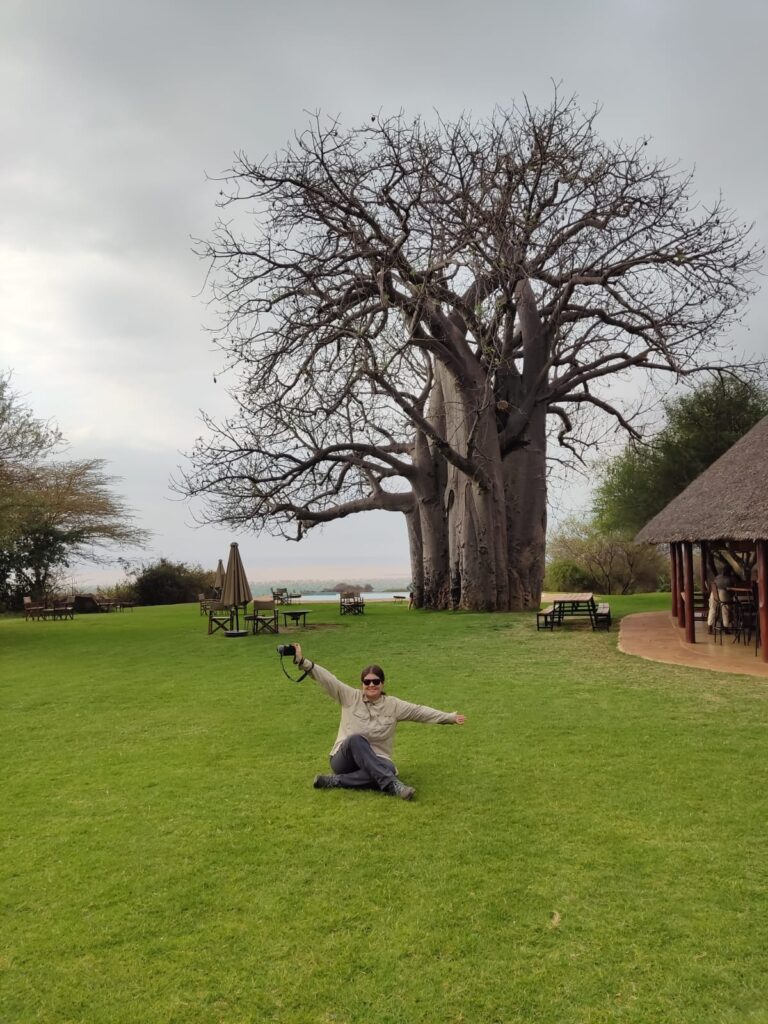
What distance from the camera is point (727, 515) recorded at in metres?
11.4

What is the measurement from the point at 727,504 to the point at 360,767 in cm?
827

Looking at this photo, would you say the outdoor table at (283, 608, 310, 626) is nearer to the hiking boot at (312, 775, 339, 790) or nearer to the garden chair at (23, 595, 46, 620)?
the garden chair at (23, 595, 46, 620)

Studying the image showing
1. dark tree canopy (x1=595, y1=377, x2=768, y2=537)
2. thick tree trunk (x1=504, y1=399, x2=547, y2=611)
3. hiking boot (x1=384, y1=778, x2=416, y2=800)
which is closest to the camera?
hiking boot (x1=384, y1=778, x2=416, y2=800)

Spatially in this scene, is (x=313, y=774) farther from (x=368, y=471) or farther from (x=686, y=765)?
(x=368, y=471)

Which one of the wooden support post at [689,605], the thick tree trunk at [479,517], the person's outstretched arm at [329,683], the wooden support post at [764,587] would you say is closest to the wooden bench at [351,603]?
the thick tree trunk at [479,517]

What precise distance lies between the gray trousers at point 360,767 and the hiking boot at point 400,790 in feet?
0.10

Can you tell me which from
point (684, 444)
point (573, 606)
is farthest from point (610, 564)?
point (573, 606)

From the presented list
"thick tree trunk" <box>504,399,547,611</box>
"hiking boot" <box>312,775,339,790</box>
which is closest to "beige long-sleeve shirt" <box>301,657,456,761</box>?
"hiking boot" <box>312,775,339,790</box>

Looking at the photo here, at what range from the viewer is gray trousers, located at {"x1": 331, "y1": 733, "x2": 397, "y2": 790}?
5.68 m

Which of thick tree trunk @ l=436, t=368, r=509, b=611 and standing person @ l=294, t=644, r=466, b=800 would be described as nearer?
standing person @ l=294, t=644, r=466, b=800

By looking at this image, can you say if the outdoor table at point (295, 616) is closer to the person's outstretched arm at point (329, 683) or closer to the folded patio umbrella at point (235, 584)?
the folded patio umbrella at point (235, 584)

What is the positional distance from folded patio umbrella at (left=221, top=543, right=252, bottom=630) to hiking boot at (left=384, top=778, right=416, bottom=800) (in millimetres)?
10924

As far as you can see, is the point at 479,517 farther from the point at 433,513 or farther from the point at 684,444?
the point at 684,444

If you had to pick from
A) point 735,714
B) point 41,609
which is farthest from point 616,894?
point 41,609
